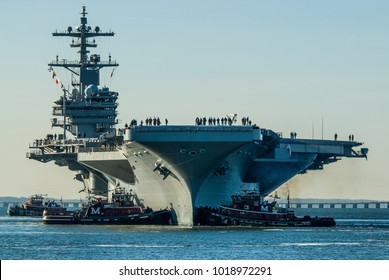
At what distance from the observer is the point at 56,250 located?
5316 centimetres

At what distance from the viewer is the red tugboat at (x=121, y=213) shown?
244 ft

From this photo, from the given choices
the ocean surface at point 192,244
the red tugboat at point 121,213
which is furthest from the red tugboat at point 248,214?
the red tugboat at point 121,213

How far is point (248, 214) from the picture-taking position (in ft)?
241

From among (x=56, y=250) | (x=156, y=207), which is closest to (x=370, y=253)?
(x=56, y=250)

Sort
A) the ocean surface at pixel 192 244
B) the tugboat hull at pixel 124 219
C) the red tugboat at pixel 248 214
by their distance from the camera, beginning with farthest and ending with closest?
the tugboat hull at pixel 124 219 < the red tugboat at pixel 248 214 < the ocean surface at pixel 192 244

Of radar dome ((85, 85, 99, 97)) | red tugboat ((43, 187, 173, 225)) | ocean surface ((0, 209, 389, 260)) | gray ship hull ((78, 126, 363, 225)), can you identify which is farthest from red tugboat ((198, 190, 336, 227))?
radar dome ((85, 85, 99, 97))

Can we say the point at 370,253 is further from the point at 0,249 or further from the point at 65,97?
the point at 65,97

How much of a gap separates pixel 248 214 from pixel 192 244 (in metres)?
18.5

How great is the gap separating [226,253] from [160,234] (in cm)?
1460

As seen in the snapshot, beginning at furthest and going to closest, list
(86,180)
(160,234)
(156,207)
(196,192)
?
(86,180) < (156,207) < (196,192) < (160,234)

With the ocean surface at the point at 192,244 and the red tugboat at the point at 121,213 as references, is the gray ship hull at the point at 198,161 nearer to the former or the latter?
the red tugboat at the point at 121,213

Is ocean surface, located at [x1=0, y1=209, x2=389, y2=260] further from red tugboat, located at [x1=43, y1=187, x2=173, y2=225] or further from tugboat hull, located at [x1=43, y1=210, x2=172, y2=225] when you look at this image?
red tugboat, located at [x1=43, y1=187, x2=173, y2=225]

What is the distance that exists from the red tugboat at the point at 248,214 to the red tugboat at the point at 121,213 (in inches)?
137

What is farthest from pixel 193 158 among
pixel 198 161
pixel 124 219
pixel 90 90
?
pixel 90 90
